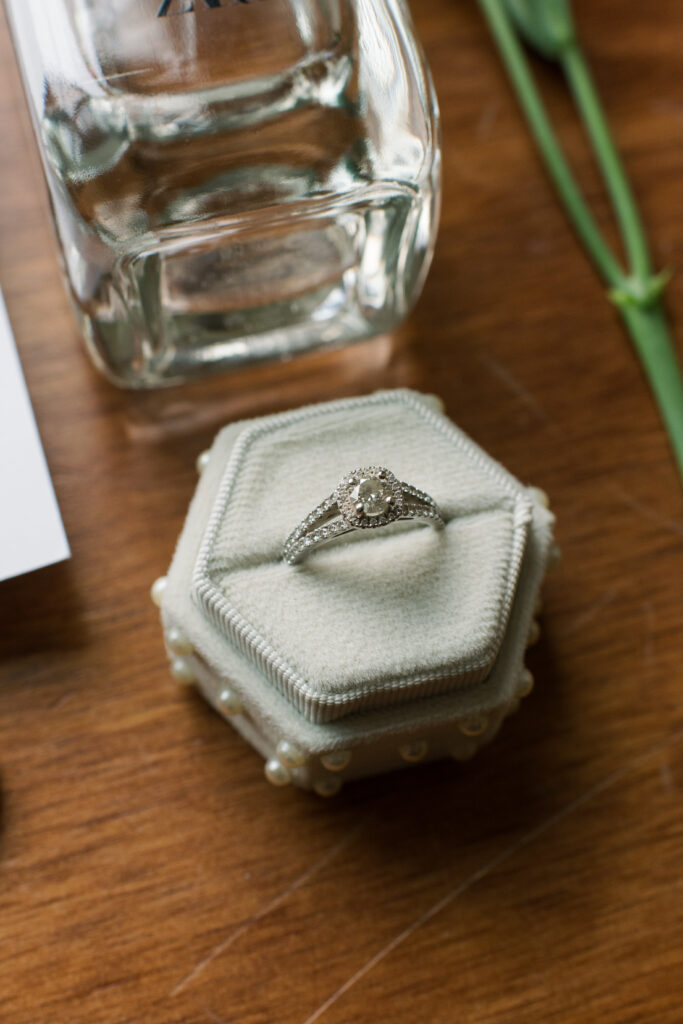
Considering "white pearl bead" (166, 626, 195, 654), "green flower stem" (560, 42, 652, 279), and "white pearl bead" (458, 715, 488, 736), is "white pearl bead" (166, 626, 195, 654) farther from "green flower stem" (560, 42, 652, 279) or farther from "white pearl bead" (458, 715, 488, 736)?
"green flower stem" (560, 42, 652, 279)

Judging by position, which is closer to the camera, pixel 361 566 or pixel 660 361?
pixel 361 566

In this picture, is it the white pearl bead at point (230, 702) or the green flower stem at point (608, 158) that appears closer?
the white pearl bead at point (230, 702)

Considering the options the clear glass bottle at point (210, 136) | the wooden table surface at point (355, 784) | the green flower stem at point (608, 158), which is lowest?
the wooden table surface at point (355, 784)

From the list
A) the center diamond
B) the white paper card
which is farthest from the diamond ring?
the white paper card

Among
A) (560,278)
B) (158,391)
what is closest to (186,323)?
(158,391)

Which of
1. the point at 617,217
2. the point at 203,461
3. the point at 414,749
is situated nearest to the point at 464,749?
the point at 414,749

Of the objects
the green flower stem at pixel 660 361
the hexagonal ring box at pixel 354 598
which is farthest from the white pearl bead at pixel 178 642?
the green flower stem at pixel 660 361

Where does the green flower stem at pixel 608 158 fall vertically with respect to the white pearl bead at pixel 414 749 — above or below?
above

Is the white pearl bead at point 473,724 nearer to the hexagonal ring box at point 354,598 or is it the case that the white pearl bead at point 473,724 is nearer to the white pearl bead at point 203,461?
the hexagonal ring box at point 354,598

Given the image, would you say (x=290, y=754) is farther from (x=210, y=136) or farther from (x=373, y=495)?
(x=210, y=136)
